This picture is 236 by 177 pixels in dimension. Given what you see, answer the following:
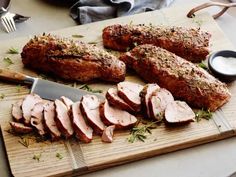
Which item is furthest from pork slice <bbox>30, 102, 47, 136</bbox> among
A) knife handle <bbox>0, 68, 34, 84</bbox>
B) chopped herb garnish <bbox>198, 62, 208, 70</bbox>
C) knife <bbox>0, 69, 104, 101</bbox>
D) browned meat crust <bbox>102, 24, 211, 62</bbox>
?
chopped herb garnish <bbox>198, 62, 208, 70</bbox>

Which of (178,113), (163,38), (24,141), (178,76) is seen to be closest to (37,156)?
(24,141)

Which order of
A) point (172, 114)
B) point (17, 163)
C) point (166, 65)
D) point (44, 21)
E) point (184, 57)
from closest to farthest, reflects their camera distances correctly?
point (17, 163) < point (172, 114) < point (166, 65) < point (184, 57) < point (44, 21)

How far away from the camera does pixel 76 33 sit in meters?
2.76

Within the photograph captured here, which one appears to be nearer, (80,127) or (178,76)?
(80,127)

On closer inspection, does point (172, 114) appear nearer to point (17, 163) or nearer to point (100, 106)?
point (100, 106)

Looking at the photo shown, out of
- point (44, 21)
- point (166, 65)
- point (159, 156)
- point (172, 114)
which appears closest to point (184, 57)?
point (166, 65)

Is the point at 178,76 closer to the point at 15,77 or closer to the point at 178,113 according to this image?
the point at 178,113

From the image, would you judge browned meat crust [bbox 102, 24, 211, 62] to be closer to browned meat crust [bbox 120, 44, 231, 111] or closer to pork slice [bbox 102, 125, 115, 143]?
browned meat crust [bbox 120, 44, 231, 111]

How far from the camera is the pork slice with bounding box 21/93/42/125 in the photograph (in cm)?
218

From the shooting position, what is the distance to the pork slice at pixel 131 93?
7.34 feet

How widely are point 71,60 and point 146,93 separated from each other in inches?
16.7

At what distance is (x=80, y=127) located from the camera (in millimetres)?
2113

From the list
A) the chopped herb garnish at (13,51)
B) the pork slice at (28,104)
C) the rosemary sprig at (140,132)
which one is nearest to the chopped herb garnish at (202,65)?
the rosemary sprig at (140,132)

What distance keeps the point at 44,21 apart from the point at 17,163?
46.0 inches
